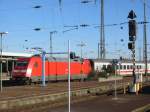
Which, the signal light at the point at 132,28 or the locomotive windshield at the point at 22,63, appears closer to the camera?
the signal light at the point at 132,28

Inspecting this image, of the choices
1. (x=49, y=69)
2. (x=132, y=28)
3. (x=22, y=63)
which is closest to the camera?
(x=132, y=28)

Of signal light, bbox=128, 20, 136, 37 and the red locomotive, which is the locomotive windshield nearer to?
the red locomotive

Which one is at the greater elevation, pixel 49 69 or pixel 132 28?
pixel 132 28

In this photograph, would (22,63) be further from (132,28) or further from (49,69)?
(132,28)

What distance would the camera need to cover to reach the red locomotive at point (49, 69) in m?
44.1

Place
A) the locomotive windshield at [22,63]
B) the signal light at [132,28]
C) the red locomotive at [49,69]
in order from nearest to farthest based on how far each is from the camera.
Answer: the signal light at [132,28]
the red locomotive at [49,69]
the locomotive windshield at [22,63]

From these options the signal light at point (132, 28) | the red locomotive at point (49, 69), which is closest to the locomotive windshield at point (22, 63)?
the red locomotive at point (49, 69)

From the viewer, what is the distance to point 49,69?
48.1 metres

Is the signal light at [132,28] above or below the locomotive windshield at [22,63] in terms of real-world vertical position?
above

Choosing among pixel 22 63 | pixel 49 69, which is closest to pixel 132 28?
pixel 22 63

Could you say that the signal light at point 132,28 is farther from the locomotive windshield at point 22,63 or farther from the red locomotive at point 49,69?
the locomotive windshield at point 22,63

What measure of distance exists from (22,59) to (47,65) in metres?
3.64

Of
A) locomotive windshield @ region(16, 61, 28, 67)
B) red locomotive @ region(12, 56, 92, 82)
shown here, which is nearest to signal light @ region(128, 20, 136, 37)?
red locomotive @ region(12, 56, 92, 82)

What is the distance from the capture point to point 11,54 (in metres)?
77.1
